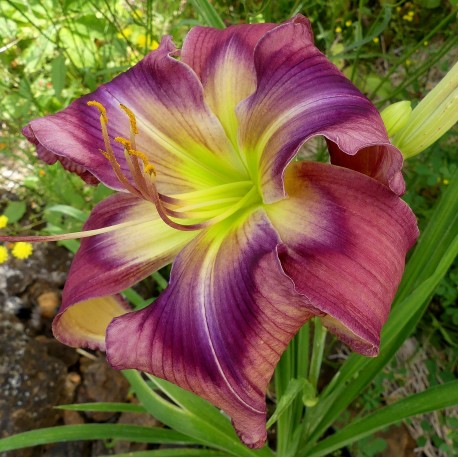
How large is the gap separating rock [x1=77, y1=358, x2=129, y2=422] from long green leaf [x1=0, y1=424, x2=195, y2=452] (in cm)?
39

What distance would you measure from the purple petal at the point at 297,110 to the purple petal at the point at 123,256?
162mm

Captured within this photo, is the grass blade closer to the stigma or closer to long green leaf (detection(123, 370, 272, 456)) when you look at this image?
long green leaf (detection(123, 370, 272, 456))

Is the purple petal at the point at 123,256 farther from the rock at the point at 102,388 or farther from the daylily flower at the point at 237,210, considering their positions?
the rock at the point at 102,388

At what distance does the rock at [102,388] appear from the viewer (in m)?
1.50

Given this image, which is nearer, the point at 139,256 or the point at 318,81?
the point at 318,81

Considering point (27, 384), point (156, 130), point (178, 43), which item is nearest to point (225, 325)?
point (156, 130)

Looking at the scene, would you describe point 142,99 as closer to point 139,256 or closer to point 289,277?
point 139,256

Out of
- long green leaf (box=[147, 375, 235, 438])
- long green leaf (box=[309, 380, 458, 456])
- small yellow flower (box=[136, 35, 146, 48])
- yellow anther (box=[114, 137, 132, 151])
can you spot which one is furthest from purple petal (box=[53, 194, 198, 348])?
small yellow flower (box=[136, 35, 146, 48])

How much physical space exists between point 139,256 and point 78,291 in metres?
0.09

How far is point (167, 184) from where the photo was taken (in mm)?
716

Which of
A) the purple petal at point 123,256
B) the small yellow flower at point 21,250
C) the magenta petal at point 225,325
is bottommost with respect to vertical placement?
the small yellow flower at point 21,250

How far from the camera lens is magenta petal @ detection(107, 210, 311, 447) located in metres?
0.54

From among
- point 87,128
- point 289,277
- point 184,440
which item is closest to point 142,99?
point 87,128

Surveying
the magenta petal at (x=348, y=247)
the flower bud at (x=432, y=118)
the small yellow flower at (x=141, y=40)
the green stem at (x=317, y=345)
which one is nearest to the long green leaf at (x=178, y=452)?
Answer: the green stem at (x=317, y=345)
